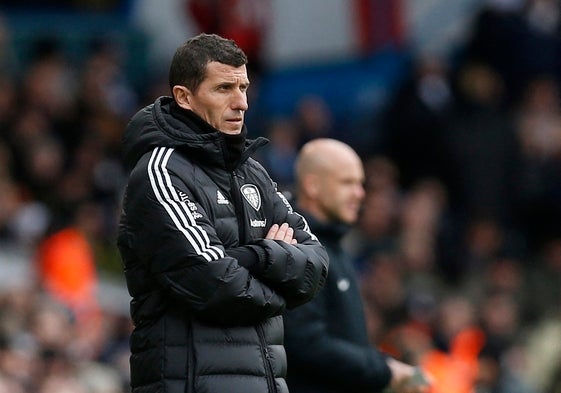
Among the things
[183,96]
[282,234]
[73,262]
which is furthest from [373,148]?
[183,96]

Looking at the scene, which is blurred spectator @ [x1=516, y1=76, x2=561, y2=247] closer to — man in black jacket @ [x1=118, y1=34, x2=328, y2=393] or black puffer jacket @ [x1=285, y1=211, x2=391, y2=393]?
black puffer jacket @ [x1=285, y1=211, x2=391, y2=393]

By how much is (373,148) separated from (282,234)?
882 cm

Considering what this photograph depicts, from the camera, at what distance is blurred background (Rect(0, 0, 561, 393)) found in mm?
11688

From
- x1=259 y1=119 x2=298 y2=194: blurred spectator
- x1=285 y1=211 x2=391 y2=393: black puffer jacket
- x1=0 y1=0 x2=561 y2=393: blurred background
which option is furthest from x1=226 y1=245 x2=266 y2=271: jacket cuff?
x1=259 y1=119 x2=298 y2=194: blurred spectator

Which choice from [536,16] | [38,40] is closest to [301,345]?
[38,40]

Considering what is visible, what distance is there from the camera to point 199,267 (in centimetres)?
538

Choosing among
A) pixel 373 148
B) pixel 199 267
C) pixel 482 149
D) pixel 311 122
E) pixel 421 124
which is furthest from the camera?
pixel 373 148

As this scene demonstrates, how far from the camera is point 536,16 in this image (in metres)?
15.0

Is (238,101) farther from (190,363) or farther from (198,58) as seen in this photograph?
(190,363)

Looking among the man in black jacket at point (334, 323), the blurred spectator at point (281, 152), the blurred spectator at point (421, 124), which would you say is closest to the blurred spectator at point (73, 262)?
the blurred spectator at point (281, 152)

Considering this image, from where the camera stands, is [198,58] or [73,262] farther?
[73,262]

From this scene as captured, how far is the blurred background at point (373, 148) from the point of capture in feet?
38.3

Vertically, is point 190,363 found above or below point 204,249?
below

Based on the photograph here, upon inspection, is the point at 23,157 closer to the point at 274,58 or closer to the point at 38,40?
the point at 38,40
